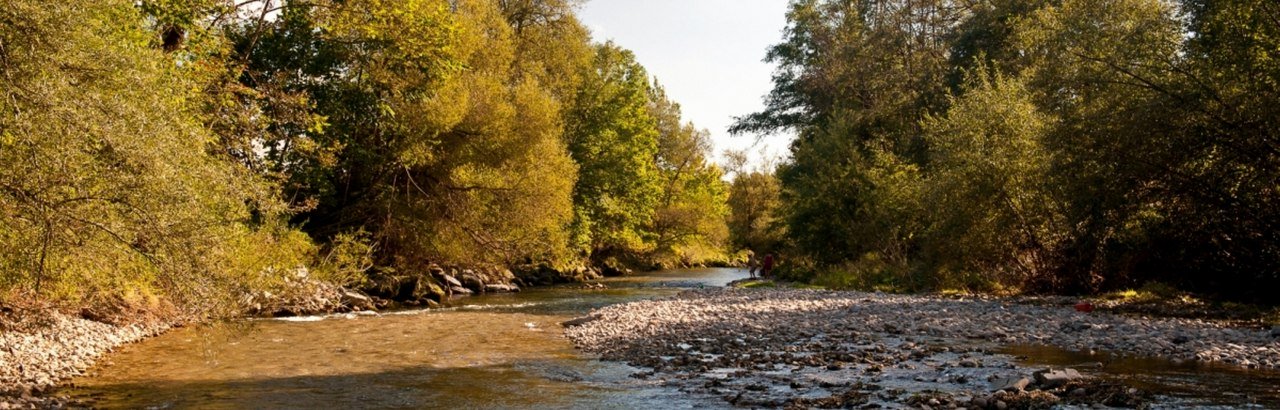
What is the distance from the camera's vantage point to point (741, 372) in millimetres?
12836

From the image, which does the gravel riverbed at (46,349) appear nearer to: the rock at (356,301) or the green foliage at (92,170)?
the green foliage at (92,170)

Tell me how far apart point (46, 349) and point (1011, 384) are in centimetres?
1457

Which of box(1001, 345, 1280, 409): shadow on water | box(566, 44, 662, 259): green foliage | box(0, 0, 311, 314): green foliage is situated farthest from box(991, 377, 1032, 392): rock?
box(566, 44, 662, 259): green foliage

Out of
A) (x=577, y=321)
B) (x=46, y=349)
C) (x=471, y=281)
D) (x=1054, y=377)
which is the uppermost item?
(x=471, y=281)

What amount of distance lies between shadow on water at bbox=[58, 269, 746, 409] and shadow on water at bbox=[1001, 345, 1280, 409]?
540 cm

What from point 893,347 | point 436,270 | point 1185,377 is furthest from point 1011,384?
point 436,270

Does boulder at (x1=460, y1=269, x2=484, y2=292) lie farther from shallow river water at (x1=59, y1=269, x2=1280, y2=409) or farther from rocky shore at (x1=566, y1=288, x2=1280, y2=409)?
shallow river water at (x1=59, y1=269, x2=1280, y2=409)

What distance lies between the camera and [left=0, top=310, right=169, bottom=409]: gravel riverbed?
1121 centimetres

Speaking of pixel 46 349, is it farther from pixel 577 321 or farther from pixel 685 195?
pixel 685 195

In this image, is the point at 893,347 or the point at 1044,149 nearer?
the point at 893,347

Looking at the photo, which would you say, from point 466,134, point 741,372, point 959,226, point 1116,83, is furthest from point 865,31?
point 741,372

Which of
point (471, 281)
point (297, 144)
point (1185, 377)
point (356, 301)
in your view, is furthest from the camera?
point (471, 281)

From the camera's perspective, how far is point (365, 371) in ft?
45.6

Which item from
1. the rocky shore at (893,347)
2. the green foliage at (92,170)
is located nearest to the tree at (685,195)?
the rocky shore at (893,347)
